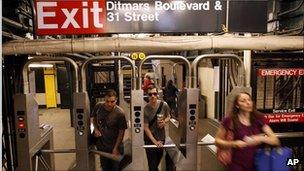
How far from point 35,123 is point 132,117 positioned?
136 cm

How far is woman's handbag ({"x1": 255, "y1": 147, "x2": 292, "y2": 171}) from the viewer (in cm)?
304

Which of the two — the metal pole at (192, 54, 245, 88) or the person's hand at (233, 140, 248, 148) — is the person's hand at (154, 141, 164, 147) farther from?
the person's hand at (233, 140, 248, 148)

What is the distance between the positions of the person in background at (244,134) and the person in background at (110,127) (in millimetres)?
1818

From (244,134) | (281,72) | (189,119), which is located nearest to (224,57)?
(281,72)

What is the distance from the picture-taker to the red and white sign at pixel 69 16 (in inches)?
137

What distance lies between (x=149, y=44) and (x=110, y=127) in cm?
154

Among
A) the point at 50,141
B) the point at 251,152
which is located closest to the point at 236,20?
the point at 251,152

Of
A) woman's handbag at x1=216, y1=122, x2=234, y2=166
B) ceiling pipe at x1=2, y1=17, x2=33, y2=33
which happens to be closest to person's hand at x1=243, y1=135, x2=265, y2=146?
woman's handbag at x1=216, y1=122, x2=234, y2=166

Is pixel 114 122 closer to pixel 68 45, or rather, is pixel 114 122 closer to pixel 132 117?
pixel 132 117

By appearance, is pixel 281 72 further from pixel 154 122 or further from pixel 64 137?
pixel 64 137

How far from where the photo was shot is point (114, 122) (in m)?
4.50

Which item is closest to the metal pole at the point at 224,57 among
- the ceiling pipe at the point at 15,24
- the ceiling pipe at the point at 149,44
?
the ceiling pipe at the point at 149,44

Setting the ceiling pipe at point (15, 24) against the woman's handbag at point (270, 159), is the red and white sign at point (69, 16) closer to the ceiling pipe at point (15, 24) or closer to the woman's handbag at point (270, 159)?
the ceiling pipe at point (15, 24)

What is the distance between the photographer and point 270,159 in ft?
9.99
